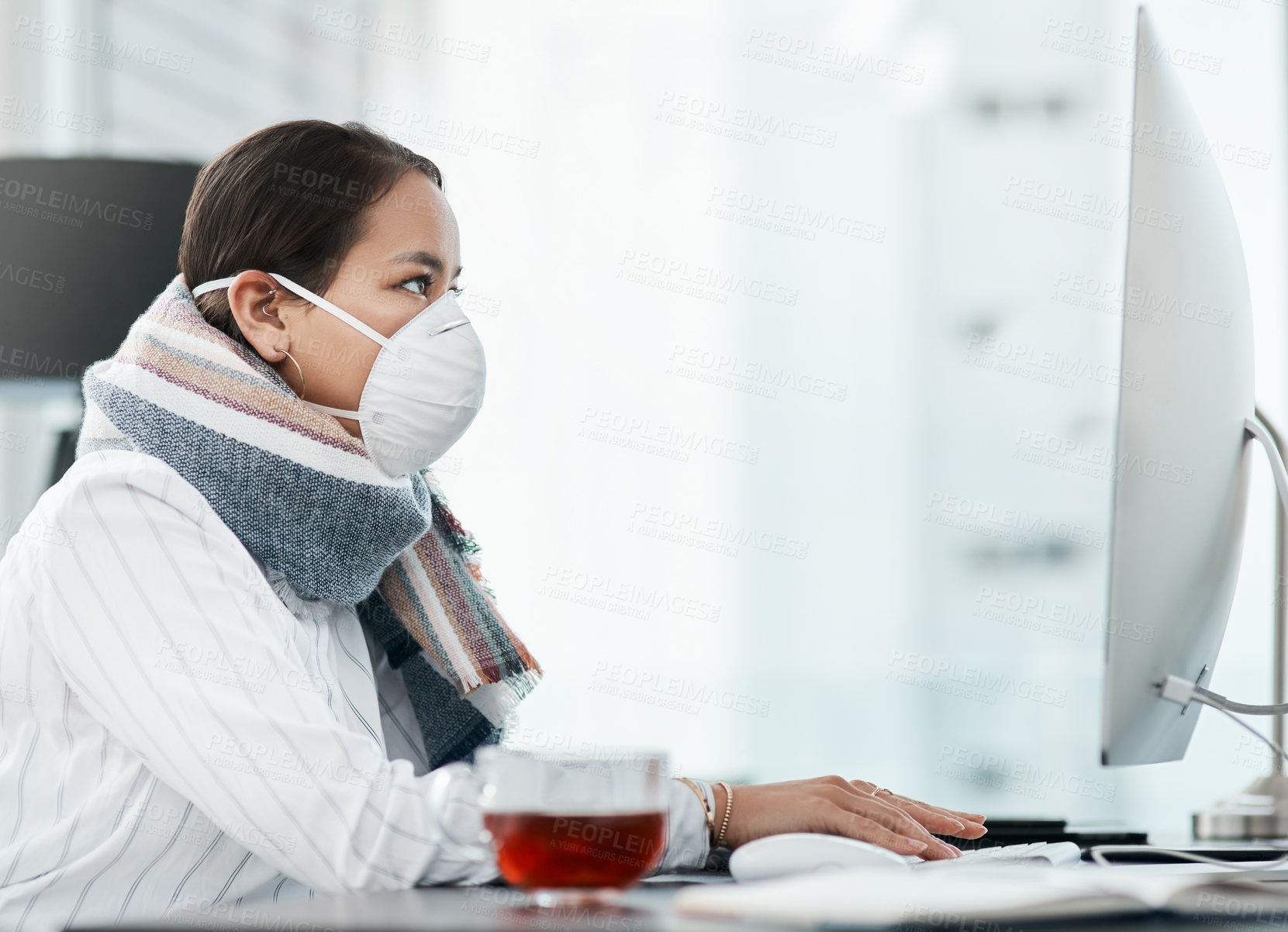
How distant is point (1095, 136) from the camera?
2.89 m

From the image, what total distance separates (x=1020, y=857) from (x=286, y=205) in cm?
94

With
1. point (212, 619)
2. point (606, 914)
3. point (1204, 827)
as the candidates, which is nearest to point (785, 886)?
point (606, 914)

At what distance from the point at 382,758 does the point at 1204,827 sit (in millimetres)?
805

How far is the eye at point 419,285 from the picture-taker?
118 centimetres

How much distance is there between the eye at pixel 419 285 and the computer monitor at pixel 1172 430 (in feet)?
2.32

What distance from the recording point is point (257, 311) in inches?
46.3

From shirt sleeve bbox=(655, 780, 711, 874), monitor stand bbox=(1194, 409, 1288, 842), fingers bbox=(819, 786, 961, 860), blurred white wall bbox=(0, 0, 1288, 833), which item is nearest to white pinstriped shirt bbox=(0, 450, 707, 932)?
shirt sleeve bbox=(655, 780, 711, 874)

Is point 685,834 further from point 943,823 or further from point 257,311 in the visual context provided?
point 257,311

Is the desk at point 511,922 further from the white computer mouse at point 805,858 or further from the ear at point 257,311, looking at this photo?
the ear at point 257,311

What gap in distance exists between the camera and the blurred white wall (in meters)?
2.72

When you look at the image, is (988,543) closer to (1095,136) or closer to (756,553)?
(756,553)

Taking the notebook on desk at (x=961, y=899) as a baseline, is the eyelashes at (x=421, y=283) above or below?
above

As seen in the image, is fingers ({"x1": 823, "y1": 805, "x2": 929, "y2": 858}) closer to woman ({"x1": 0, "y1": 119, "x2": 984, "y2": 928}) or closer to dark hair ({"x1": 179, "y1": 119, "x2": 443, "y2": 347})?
woman ({"x1": 0, "y1": 119, "x2": 984, "y2": 928})

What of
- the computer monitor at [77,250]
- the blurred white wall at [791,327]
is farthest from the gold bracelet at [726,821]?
the blurred white wall at [791,327]
